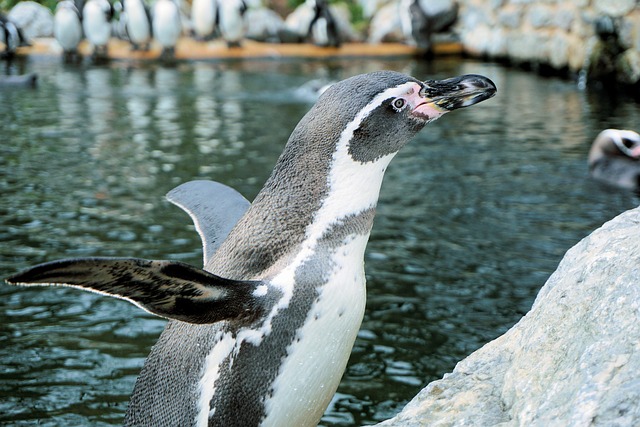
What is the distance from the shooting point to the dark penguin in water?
7.97 feet

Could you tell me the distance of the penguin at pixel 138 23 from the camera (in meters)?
20.9

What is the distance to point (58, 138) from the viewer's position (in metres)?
10.0

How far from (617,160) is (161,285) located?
21.3 feet

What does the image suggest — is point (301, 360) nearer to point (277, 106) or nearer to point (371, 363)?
point (371, 363)

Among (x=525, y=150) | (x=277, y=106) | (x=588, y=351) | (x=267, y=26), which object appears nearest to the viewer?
(x=588, y=351)

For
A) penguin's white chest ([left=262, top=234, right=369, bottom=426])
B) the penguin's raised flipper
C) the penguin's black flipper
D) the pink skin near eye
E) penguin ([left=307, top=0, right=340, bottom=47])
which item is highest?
the pink skin near eye

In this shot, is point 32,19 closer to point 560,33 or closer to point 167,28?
point 167,28

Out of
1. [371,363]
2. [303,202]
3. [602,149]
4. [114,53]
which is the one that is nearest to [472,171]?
[602,149]

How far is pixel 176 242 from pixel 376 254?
130 centimetres

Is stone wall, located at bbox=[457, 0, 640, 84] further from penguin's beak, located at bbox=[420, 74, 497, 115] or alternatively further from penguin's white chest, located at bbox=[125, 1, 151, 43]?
penguin's beak, located at bbox=[420, 74, 497, 115]

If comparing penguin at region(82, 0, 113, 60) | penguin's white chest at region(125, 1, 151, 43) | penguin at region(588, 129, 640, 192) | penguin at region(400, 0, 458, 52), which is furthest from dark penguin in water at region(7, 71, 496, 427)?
penguin at region(400, 0, 458, 52)

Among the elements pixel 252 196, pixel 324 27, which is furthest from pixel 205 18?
pixel 252 196

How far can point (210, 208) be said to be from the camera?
124 inches

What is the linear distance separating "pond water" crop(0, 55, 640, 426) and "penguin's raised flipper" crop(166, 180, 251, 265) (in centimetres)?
102
